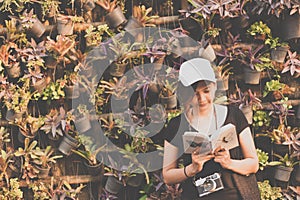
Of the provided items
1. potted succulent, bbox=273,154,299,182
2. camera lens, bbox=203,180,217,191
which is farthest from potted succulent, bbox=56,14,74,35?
potted succulent, bbox=273,154,299,182

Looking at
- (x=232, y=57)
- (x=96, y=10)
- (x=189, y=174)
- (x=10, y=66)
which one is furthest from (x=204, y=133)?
(x=10, y=66)

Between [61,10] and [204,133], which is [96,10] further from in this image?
[204,133]

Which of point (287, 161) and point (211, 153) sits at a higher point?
point (211, 153)

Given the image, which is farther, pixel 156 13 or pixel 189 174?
pixel 156 13

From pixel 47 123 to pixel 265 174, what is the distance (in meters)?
1.28

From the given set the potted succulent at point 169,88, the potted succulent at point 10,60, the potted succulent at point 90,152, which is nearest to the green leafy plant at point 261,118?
the potted succulent at point 169,88

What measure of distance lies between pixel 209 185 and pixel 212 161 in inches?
5.0

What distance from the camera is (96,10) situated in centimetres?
336

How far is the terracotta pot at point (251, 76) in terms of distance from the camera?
3312 millimetres

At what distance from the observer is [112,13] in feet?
10.7

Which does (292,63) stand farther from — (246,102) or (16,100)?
(16,100)

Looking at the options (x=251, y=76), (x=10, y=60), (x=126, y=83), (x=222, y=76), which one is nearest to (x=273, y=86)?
(x=251, y=76)

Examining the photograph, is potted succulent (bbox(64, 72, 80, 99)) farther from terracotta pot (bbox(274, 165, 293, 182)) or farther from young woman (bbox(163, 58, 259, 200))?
terracotta pot (bbox(274, 165, 293, 182))

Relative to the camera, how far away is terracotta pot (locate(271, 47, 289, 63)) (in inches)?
130
